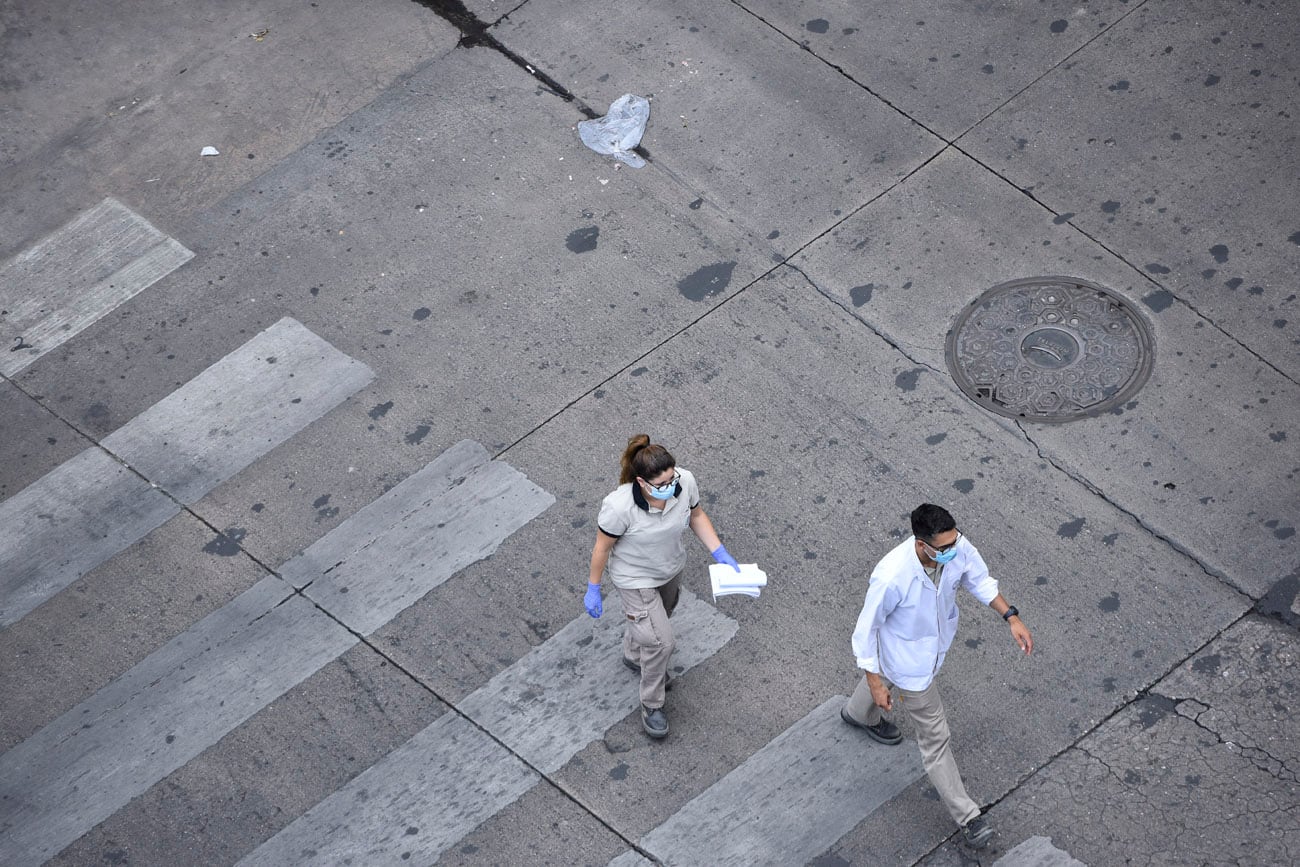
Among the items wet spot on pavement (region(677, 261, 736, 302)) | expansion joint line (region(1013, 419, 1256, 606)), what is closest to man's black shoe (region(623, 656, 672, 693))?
expansion joint line (region(1013, 419, 1256, 606))

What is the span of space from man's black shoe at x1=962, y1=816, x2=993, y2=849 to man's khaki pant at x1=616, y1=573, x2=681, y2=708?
148 cm

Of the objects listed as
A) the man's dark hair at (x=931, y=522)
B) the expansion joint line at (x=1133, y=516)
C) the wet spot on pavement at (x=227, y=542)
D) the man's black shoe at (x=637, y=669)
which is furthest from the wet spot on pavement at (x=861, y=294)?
the wet spot on pavement at (x=227, y=542)

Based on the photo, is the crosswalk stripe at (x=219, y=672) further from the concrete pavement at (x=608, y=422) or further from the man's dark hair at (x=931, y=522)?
the man's dark hair at (x=931, y=522)

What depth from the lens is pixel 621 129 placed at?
9.30m

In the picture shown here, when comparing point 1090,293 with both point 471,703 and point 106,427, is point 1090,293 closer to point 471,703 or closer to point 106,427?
point 471,703

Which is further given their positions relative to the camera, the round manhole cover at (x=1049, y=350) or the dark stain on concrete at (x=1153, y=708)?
the round manhole cover at (x=1049, y=350)

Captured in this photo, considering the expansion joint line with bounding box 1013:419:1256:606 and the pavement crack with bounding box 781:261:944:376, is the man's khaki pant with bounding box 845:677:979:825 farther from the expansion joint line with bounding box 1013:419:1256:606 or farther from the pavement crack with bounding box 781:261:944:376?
the pavement crack with bounding box 781:261:944:376

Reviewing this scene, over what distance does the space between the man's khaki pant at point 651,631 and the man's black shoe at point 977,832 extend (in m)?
1.48

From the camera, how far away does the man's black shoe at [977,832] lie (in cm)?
596

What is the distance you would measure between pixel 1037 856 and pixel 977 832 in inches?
11.5

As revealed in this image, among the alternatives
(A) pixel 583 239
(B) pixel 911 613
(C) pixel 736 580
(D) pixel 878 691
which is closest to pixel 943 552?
(B) pixel 911 613

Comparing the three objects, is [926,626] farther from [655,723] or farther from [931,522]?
[655,723]


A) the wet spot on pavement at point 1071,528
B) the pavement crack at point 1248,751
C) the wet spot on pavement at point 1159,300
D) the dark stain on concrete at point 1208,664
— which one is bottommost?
the pavement crack at point 1248,751

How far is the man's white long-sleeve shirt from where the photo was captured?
5.50 m
